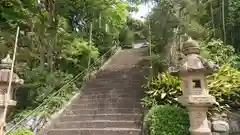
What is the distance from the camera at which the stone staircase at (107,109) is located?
6777 mm

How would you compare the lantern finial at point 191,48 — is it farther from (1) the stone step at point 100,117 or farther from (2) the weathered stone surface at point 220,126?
(1) the stone step at point 100,117

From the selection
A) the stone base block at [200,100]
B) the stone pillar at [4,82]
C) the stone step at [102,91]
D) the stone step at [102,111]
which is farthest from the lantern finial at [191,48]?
the stone pillar at [4,82]

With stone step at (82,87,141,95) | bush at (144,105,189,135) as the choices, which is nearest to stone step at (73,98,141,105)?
stone step at (82,87,141,95)

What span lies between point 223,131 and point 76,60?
6.90 m

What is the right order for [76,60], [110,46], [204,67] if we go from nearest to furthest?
[204,67] → [76,60] → [110,46]

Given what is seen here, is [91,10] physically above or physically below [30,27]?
above

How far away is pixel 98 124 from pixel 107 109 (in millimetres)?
810

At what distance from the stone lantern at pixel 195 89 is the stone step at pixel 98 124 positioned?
1.77 metres

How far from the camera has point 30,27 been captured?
32.0 ft

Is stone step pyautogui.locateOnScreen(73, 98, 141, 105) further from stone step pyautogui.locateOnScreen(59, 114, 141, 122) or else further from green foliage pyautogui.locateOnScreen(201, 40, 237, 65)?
green foliage pyautogui.locateOnScreen(201, 40, 237, 65)

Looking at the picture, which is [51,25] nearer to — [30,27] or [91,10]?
[30,27]

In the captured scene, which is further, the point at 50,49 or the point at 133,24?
the point at 133,24

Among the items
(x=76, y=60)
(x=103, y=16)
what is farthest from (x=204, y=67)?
(x=103, y=16)

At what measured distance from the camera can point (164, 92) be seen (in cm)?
660
